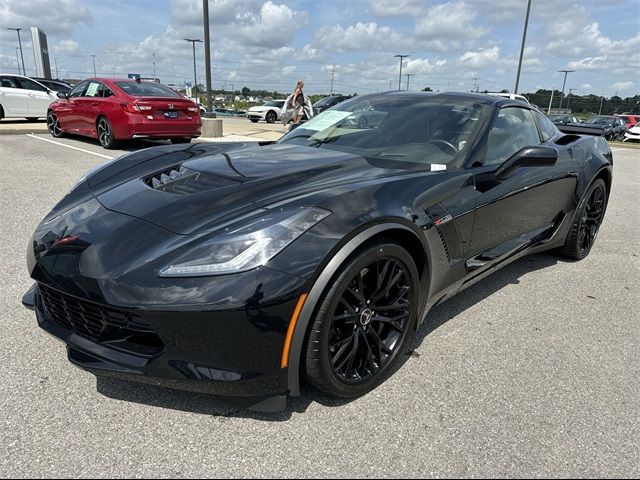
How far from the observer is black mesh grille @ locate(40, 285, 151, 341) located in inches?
72.4

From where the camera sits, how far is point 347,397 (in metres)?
2.16

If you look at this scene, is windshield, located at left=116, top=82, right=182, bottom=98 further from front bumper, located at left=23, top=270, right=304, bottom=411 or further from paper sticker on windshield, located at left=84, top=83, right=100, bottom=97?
front bumper, located at left=23, top=270, right=304, bottom=411

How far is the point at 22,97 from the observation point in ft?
44.4

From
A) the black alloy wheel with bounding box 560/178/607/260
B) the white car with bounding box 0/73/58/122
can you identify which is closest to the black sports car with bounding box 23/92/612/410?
the black alloy wheel with bounding box 560/178/607/260

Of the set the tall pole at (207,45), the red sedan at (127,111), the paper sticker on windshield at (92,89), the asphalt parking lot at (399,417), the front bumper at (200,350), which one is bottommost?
the asphalt parking lot at (399,417)

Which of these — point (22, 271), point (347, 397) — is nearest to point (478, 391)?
point (347, 397)

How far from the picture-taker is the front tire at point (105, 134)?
9227 mm

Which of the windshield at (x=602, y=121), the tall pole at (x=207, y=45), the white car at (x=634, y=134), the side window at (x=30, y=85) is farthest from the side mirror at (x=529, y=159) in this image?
the windshield at (x=602, y=121)

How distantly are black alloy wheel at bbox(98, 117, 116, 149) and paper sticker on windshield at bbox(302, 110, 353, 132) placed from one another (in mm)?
6739

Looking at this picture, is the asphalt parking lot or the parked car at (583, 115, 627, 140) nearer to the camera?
the asphalt parking lot

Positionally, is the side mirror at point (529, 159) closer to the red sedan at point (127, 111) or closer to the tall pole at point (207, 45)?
the red sedan at point (127, 111)

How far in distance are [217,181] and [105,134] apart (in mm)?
8074

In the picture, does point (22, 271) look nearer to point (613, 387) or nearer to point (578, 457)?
point (578, 457)

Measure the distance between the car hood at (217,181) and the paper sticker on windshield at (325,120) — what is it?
46 cm
